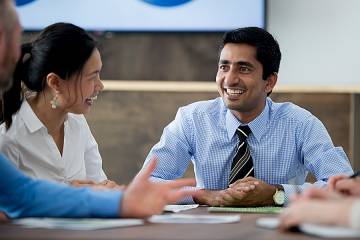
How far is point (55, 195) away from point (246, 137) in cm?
139

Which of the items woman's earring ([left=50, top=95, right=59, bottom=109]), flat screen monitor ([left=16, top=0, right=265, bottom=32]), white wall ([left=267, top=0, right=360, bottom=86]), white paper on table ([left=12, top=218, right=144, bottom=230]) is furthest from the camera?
flat screen monitor ([left=16, top=0, right=265, bottom=32])

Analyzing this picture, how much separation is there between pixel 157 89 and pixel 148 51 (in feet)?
1.49

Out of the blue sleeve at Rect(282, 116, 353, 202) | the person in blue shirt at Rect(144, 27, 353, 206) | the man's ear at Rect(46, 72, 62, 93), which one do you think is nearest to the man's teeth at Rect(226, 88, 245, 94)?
the person in blue shirt at Rect(144, 27, 353, 206)

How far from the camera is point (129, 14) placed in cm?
451

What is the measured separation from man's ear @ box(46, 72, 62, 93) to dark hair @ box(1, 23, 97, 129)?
12mm

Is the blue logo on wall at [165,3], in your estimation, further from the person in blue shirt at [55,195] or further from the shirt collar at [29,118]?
the person in blue shirt at [55,195]

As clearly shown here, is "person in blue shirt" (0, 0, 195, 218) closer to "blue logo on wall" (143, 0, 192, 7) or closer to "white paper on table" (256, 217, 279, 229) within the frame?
"white paper on table" (256, 217, 279, 229)

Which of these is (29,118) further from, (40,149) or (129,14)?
(129,14)

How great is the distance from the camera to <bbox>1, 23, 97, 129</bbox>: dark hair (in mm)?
2596

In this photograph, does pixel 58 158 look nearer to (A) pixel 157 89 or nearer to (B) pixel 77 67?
(B) pixel 77 67

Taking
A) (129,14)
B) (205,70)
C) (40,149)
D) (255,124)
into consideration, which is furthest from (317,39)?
(40,149)

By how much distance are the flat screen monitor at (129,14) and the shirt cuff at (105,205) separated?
2.81 meters

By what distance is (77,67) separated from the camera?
2.63m

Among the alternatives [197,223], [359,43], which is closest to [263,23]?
[359,43]
